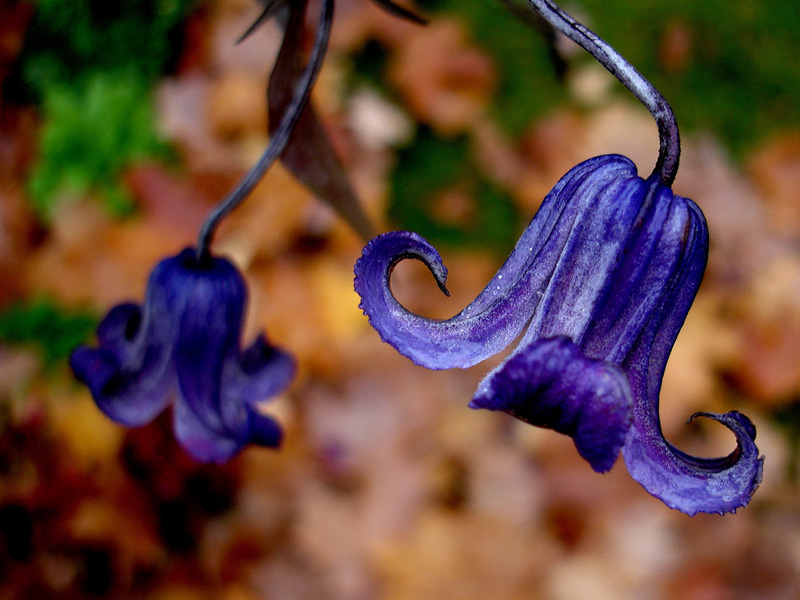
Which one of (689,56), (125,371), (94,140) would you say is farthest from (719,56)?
(125,371)

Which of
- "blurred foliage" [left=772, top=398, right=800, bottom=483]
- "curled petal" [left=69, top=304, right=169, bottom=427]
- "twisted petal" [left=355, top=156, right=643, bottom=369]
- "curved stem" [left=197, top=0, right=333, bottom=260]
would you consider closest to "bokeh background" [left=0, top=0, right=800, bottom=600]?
"blurred foliage" [left=772, top=398, right=800, bottom=483]

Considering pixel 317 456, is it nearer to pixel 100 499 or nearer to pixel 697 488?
pixel 100 499

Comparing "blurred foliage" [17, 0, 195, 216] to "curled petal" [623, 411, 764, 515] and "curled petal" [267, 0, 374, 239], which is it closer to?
"curled petal" [267, 0, 374, 239]

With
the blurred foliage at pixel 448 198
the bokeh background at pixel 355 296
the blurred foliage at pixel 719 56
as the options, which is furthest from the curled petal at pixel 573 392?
the blurred foliage at pixel 719 56

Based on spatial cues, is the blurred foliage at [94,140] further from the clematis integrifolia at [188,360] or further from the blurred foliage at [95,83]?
the clematis integrifolia at [188,360]

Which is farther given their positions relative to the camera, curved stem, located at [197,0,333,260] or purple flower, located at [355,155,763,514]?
curved stem, located at [197,0,333,260]

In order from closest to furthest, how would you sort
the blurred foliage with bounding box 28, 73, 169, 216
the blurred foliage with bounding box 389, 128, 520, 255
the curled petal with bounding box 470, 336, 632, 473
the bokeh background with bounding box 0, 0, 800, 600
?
the curled petal with bounding box 470, 336, 632, 473 → the bokeh background with bounding box 0, 0, 800, 600 → the blurred foliage with bounding box 28, 73, 169, 216 → the blurred foliage with bounding box 389, 128, 520, 255

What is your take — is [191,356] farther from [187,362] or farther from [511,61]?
[511,61]
